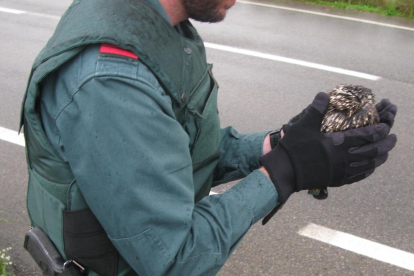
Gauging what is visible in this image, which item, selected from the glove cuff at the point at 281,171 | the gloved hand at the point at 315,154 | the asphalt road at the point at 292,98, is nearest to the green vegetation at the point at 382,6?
the asphalt road at the point at 292,98

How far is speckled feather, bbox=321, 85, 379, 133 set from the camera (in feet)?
5.05

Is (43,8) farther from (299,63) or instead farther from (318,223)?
(318,223)

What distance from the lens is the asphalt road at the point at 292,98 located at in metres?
3.16

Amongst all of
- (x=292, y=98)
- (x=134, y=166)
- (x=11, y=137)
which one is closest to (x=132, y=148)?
(x=134, y=166)

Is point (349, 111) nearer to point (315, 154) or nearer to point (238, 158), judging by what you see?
point (315, 154)

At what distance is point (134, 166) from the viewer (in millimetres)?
1136

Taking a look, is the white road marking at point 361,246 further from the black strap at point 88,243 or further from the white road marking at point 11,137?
the white road marking at point 11,137

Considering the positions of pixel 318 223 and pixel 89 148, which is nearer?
pixel 89 148

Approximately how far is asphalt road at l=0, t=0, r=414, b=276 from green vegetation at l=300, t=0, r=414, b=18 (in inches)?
14.1

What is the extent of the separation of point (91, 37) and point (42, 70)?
151 mm

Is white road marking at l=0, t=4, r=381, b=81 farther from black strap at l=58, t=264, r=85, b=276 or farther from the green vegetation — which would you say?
black strap at l=58, t=264, r=85, b=276

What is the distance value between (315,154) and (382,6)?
8.67 m

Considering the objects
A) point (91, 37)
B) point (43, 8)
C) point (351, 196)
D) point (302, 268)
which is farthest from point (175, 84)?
point (43, 8)

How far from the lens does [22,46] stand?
22.0 ft
